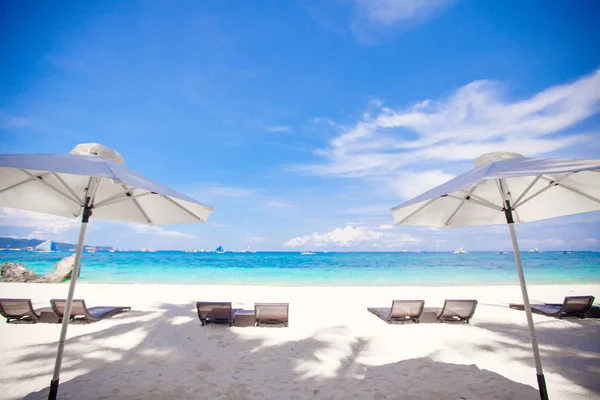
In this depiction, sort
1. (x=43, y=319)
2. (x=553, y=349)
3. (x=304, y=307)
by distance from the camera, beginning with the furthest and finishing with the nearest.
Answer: (x=304, y=307) < (x=43, y=319) < (x=553, y=349)

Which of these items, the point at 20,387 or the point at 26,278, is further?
the point at 26,278

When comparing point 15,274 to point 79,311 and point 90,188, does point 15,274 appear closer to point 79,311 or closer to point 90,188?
point 79,311

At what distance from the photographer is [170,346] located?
543 cm

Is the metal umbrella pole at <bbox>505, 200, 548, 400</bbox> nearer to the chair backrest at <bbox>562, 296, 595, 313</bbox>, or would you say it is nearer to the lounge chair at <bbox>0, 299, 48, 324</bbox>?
the chair backrest at <bbox>562, 296, 595, 313</bbox>

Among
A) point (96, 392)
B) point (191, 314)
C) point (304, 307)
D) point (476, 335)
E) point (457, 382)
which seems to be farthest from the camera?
point (304, 307)

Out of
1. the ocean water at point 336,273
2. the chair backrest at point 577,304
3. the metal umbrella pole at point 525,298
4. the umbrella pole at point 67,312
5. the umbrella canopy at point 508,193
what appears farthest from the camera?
the ocean water at point 336,273

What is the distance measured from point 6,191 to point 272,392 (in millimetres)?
4849

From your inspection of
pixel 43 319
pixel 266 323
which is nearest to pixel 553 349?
pixel 266 323

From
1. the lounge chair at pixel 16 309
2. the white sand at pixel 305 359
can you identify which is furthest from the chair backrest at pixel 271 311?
the lounge chair at pixel 16 309

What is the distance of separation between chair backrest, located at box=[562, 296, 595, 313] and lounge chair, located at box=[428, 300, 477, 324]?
2.57 meters

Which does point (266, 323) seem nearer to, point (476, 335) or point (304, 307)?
point (304, 307)

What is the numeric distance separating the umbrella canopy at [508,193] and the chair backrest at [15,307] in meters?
8.74

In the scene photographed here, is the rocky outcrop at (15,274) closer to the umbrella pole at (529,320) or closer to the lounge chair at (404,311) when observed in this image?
the lounge chair at (404,311)

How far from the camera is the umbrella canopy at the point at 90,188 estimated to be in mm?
2596
